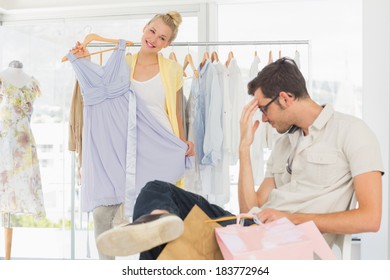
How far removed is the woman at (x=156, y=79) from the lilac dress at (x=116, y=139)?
54 millimetres

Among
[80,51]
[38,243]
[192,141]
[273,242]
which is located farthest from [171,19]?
[38,243]

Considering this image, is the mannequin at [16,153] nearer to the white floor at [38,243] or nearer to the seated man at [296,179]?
the white floor at [38,243]

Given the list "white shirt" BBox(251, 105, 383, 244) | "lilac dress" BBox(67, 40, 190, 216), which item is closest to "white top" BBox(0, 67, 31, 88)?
"lilac dress" BBox(67, 40, 190, 216)

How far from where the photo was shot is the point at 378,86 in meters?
3.54

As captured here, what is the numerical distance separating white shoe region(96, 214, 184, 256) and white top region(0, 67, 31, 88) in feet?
8.18

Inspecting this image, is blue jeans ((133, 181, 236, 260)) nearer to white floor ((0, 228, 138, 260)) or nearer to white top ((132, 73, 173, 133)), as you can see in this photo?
white top ((132, 73, 173, 133))

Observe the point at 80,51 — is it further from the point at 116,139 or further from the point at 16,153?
the point at 16,153

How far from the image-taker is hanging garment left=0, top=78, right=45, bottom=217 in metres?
3.61

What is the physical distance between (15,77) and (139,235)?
2.60 m

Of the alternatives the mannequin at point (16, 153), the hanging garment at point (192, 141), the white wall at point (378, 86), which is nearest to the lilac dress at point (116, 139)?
the hanging garment at point (192, 141)

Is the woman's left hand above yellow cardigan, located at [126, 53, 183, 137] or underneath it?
underneath
